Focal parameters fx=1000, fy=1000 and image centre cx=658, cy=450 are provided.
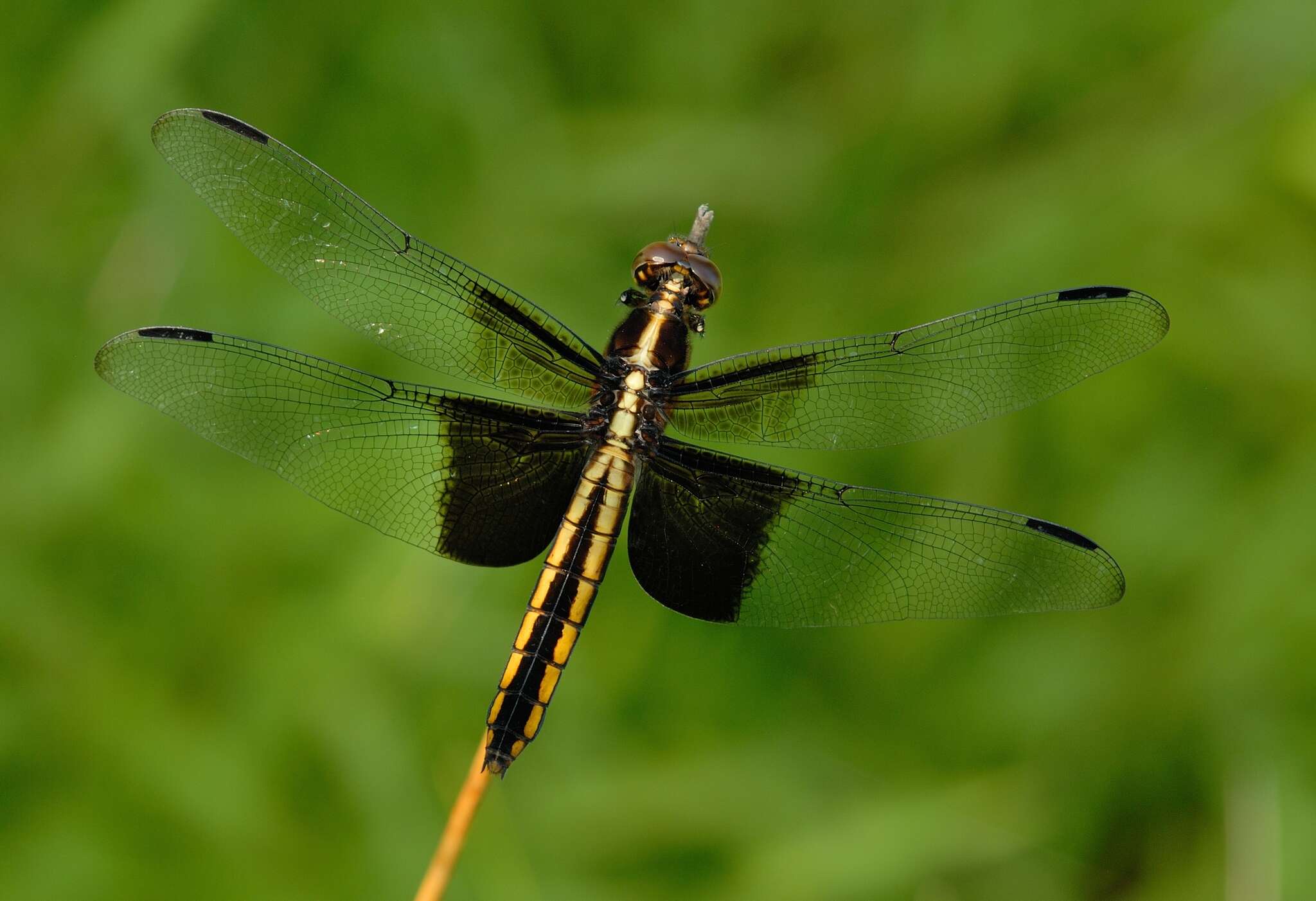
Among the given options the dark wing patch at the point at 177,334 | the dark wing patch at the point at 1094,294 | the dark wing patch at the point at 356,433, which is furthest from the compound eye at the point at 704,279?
the dark wing patch at the point at 177,334

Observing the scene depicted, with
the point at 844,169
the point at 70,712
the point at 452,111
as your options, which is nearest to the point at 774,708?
the point at 844,169

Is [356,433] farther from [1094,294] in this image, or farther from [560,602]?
[1094,294]

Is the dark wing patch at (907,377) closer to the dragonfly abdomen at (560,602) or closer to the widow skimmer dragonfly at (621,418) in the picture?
the widow skimmer dragonfly at (621,418)

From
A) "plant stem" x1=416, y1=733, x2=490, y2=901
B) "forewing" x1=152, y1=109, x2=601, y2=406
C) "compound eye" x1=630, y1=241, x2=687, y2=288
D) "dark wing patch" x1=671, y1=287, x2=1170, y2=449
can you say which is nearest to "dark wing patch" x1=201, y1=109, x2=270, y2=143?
"forewing" x1=152, y1=109, x2=601, y2=406

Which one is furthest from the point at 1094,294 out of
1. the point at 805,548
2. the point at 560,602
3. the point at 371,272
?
the point at 371,272

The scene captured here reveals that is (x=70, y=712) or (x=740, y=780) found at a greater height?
(x=740, y=780)

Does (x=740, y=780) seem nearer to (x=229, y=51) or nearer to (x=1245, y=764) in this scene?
(x=1245, y=764)
